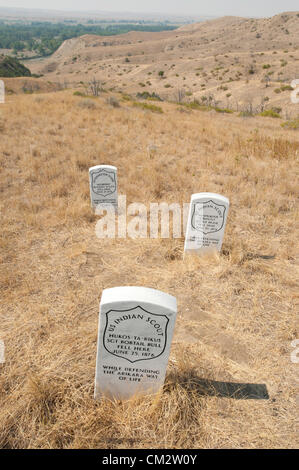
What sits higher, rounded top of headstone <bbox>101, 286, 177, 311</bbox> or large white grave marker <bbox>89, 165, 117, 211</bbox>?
rounded top of headstone <bbox>101, 286, 177, 311</bbox>

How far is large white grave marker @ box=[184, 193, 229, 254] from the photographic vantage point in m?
4.63

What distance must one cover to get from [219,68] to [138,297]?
175 ft

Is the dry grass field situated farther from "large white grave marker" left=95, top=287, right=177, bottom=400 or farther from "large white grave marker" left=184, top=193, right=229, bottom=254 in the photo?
"large white grave marker" left=184, top=193, right=229, bottom=254

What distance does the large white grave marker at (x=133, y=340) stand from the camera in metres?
2.44

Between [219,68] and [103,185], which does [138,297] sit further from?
[219,68]

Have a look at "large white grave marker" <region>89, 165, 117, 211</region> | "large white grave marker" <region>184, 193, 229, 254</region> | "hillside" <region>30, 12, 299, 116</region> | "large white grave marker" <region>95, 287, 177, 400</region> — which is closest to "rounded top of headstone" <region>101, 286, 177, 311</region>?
"large white grave marker" <region>95, 287, 177, 400</region>

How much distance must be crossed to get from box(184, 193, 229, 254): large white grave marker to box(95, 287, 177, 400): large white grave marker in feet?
7.81

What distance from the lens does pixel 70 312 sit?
3768mm

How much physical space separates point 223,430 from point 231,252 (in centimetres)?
293

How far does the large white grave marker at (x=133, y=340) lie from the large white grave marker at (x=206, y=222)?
93.7 inches
